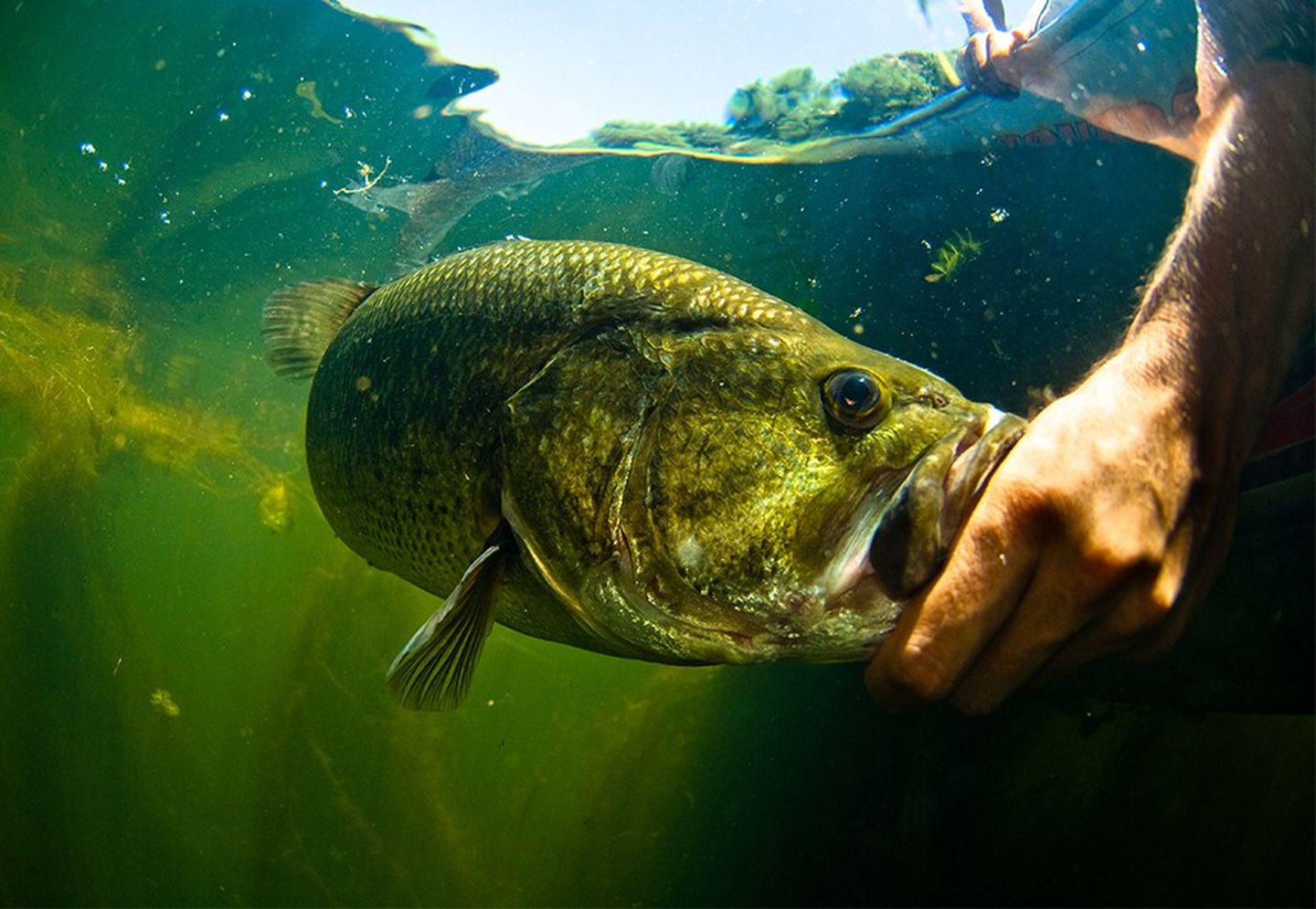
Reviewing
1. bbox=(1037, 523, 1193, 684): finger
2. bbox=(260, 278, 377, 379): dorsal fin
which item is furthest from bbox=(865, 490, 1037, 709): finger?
bbox=(260, 278, 377, 379): dorsal fin

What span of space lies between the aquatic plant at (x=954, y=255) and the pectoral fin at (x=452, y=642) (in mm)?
4459

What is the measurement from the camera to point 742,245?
838cm

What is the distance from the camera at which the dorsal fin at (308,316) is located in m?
3.12

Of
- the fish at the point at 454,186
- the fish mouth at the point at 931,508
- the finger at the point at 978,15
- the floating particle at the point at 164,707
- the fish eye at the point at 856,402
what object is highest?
the finger at the point at 978,15

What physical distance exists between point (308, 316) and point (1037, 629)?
311 cm

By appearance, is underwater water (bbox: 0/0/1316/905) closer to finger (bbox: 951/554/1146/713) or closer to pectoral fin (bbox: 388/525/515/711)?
finger (bbox: 951/554/1146/713)

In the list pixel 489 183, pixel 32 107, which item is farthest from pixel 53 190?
pixel 489 183

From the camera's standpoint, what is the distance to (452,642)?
69.0 inches

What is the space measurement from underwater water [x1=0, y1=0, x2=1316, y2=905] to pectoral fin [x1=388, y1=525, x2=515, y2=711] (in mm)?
3053

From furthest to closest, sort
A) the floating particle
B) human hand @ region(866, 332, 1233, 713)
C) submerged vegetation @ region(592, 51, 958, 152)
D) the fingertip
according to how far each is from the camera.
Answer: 1. the floating particle
2. submerged vegetation @ region(592, 51, 958, 152)
3. the fingertip
4. human hand @ region(866, 332, 1233, 713)

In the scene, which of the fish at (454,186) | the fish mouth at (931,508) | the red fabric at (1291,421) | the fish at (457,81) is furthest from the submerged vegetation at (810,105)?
the fish mouth at (931,508)

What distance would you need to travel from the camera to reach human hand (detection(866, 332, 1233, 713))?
124 cm

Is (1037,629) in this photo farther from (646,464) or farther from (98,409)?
(98,409)

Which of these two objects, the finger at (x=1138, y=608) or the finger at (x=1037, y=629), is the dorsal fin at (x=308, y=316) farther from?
the finger at (x=1138, y=608)
